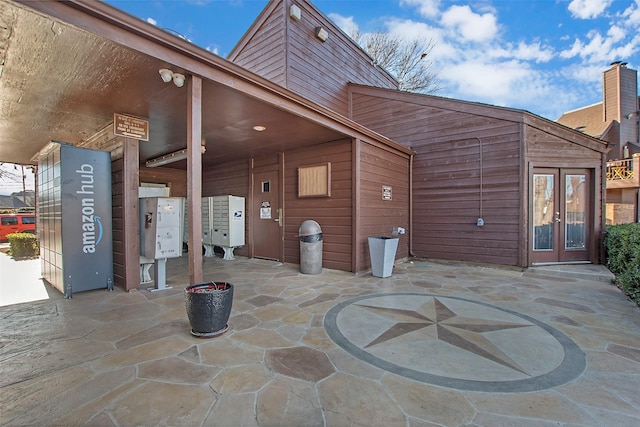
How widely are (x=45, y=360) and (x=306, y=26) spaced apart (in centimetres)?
768

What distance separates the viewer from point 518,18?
6.82m

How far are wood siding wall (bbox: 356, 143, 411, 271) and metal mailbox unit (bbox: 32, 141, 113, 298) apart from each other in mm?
3843

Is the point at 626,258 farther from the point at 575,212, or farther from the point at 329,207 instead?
the point at 329,207

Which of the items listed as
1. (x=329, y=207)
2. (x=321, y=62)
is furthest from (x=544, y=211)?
(x=321, y=62)

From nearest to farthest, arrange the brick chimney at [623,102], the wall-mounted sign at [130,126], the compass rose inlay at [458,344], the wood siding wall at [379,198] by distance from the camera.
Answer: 1. the compass rose inlay at [458,344]
2. the wall-mounted sign at [130,126]
3. the wood siding wall at [379,198]
4. the brick chimney at [623,102]

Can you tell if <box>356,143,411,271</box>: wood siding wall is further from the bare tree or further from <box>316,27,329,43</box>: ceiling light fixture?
the bare tree

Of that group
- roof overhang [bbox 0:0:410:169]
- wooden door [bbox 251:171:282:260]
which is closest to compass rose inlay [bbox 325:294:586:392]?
roof overhang [bbox 0:0:410:169]

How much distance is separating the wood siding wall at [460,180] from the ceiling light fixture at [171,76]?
17.3ft

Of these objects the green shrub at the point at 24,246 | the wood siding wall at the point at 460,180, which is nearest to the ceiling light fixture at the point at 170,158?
the green shrub at the point at 24,246

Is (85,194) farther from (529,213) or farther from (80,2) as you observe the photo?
(529,213)

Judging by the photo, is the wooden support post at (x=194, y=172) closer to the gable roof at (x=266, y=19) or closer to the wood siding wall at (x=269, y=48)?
the wood siding wall at (x=269, y=48)

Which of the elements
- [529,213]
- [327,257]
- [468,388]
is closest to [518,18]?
[529,213]

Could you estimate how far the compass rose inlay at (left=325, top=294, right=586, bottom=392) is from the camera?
1.90m

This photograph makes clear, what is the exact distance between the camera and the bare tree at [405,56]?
1313cm
